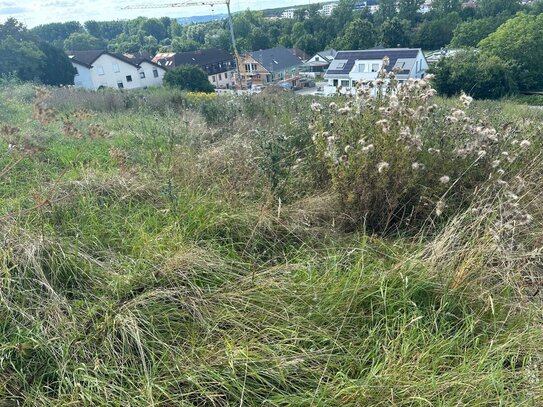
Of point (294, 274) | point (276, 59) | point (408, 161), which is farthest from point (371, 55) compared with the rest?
point (294, 274)

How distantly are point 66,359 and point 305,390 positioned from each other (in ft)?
3.37

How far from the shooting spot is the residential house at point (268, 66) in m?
43.1

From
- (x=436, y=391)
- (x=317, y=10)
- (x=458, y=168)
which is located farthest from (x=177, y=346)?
(x=317, y=10)

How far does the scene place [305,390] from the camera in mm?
1470

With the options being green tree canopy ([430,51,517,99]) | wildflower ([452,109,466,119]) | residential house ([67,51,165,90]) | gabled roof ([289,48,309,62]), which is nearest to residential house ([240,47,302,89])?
gabled roof ([289,48,309,62])

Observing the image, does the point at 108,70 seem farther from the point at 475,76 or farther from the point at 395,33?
the point at 395,33

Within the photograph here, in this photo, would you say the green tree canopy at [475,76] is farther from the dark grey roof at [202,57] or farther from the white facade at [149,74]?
the dark grey roof at [202,57]

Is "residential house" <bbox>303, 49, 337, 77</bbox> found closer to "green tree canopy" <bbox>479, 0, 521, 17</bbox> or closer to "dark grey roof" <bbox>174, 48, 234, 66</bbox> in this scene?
"dark grey roof" <bbox>174, 48, 234, 66</bbox>

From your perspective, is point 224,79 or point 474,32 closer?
point 474,32

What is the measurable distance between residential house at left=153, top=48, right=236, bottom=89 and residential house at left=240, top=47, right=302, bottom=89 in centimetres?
226

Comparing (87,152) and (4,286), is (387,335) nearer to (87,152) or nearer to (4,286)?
(4,286)

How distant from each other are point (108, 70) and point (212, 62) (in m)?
13.9

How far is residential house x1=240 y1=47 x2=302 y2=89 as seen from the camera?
43.1 metres

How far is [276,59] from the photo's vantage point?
45.2 meters
